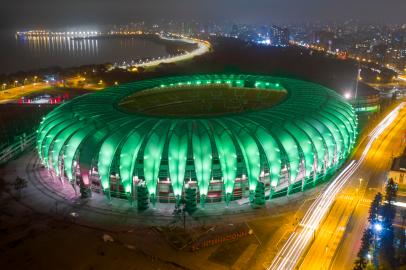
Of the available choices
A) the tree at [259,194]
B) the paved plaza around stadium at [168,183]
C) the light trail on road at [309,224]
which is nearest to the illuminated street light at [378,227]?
the light trail on road at [309,224]

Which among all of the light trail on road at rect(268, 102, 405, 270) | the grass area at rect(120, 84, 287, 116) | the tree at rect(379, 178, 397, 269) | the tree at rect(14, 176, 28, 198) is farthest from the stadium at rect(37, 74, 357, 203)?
the tree at rect(379, 178, 397, 269)

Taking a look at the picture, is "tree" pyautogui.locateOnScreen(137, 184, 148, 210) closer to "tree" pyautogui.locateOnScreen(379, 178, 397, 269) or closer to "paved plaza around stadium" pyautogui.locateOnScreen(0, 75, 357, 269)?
"paved plaza around stadium" pyautogui.locateOnScreen(0, 75, 357, 269)

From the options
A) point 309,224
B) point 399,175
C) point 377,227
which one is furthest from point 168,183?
point 399,175

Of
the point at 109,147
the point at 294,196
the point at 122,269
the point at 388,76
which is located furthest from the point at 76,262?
the point at 388,76

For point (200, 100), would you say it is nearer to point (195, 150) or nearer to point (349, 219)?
point (195, 150)

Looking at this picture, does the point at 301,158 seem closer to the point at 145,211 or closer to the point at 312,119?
the point at 312,119

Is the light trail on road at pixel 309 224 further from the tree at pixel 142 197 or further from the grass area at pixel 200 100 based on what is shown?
the tree at pixel 142 197

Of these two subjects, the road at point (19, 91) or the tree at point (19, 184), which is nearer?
the tree at point (19, 184)
